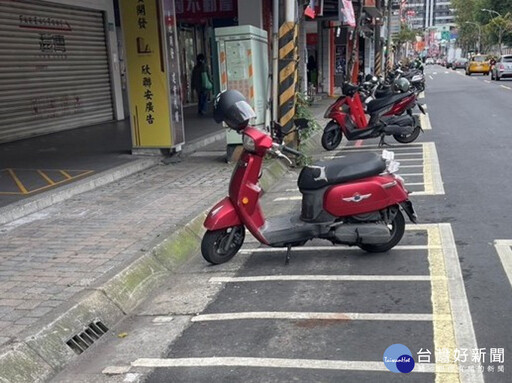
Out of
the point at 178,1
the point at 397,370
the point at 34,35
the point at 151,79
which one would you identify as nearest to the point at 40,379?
the point at 397,370

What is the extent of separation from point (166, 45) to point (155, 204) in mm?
3675

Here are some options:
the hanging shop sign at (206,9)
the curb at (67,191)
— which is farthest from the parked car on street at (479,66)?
the curb at (67,191)

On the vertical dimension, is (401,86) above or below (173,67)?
below

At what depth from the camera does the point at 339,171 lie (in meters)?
5.12

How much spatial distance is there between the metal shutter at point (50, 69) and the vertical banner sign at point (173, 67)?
4.05 meters

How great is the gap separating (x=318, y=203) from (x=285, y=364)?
6.59 ft

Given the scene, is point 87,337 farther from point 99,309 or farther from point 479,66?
point 479,66

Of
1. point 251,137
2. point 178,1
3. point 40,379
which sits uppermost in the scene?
point 178,1

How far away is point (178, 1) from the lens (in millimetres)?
14438

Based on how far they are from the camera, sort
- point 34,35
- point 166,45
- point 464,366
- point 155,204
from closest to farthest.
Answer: point 464,366
point 155,204
point 166,45
point 34,35

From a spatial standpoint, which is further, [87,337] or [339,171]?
[339,171]

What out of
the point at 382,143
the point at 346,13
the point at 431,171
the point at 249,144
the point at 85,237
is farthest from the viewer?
the point at 346,13

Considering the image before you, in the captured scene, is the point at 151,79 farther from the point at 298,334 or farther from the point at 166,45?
the point at 298,334

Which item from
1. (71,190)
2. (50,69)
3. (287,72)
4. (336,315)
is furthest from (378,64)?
(336,315)
